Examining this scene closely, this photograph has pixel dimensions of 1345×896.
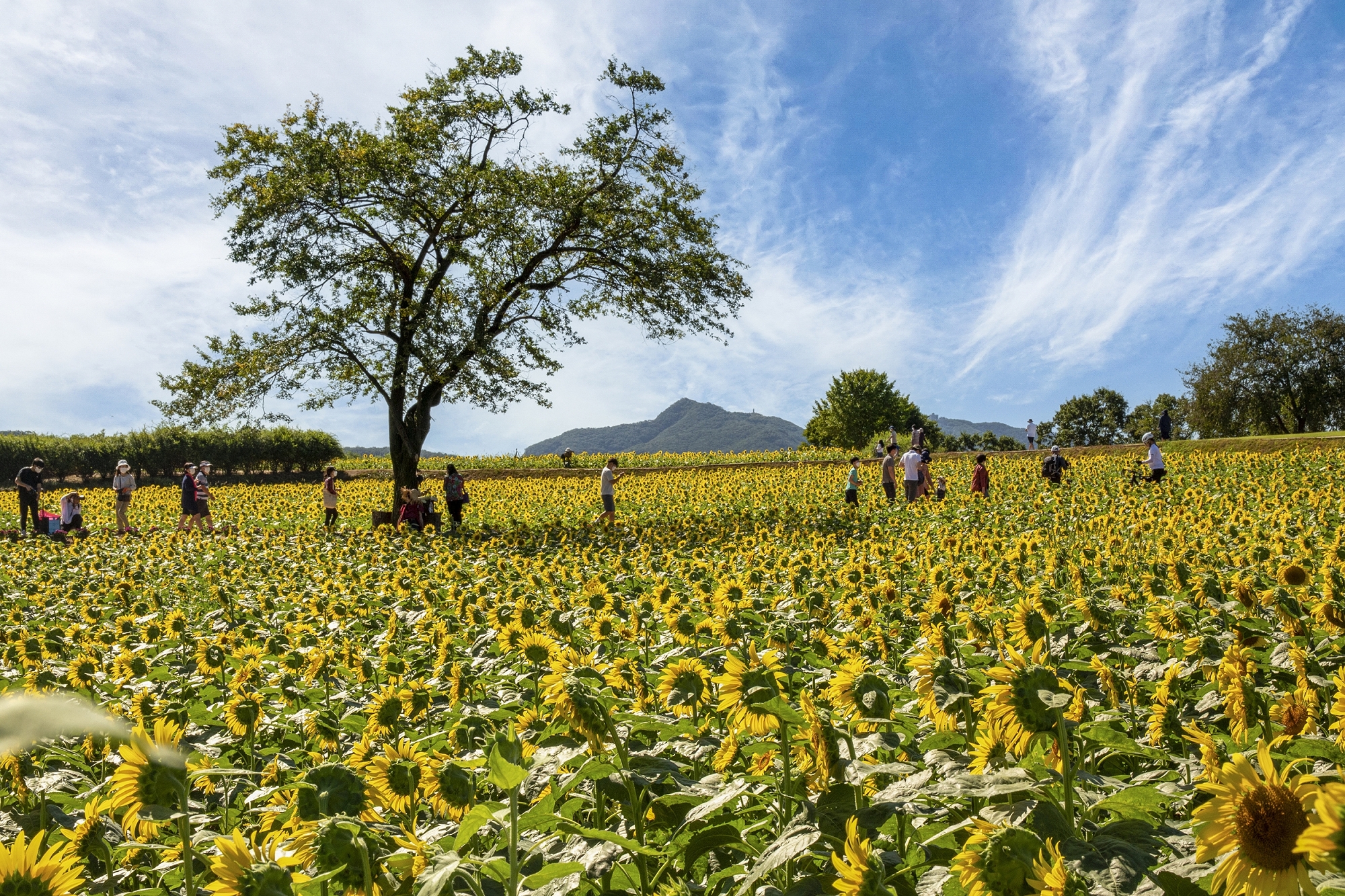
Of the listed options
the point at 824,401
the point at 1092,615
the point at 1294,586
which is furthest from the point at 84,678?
the point at 824,401

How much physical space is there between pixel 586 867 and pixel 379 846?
452 mm

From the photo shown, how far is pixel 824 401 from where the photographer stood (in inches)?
3115

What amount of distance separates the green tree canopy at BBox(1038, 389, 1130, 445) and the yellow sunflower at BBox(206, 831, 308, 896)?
110 metres

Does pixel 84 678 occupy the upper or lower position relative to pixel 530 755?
lower

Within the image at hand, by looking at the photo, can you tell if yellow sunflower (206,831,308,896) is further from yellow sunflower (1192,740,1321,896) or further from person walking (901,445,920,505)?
person walking (901,445,920,505)

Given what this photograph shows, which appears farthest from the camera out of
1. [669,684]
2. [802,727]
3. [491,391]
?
A: [491,391]

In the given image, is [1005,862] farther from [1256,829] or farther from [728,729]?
[728,729]

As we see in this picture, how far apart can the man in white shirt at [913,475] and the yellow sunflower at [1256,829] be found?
16.2 m

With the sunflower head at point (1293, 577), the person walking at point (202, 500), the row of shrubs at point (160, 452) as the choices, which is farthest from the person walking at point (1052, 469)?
the row of shrubs at point (160, 452)

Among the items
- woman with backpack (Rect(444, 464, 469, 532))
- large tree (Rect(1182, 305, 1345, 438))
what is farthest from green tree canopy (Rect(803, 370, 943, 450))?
woman with backpack (Rect(444, 464, 469, 532))

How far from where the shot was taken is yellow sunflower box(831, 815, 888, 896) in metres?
1.43

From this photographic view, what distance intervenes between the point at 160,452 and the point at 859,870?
5362 centimetres

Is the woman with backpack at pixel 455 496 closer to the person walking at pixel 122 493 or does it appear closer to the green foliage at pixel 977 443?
the person walking at pixel 122 493

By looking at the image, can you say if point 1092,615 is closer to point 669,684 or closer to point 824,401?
point 669,684
